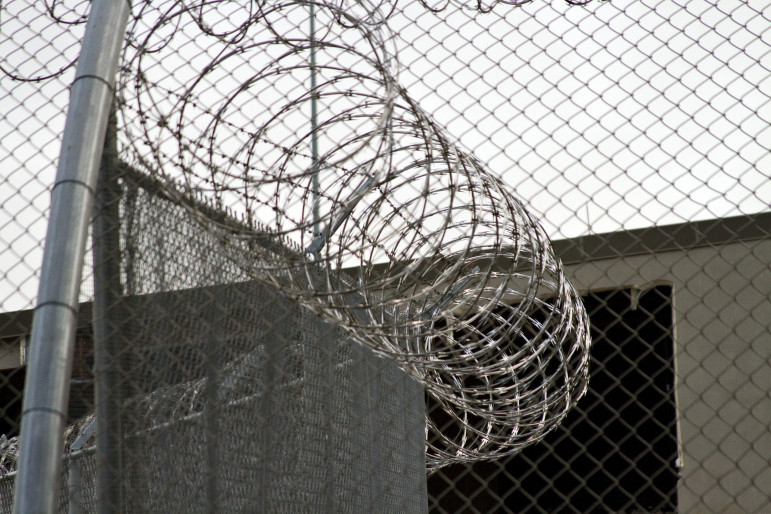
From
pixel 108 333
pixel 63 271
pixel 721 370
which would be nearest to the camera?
pixel 63 271

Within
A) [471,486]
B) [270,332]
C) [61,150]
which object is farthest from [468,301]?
[471,486]

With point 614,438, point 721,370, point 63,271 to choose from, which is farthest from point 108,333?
point 614,438

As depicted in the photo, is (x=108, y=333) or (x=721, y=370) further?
(x=721, y=370)

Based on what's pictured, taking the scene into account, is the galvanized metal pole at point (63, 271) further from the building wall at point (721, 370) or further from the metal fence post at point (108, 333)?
the building wall at point (721, 370)

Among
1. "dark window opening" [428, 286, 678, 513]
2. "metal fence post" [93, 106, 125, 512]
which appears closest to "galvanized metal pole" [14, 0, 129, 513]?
"metal fence post" [93, 106, 125, 512]

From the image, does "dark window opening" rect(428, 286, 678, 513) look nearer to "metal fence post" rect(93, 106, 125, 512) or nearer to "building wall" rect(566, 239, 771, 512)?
"building wall" rect(566, 239, 771, 512)

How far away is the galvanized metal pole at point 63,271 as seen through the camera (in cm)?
154

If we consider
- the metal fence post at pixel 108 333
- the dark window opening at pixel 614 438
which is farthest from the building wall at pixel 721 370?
A: the metal fence post at pixel 108 333

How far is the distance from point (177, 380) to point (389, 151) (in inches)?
25.8

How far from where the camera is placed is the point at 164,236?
1893mm

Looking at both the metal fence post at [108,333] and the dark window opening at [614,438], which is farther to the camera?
the dark window opening at [614,438]

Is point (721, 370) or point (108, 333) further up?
point (108, 333)

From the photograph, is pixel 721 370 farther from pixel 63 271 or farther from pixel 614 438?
pixel 63 271

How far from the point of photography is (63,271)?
1.59m
